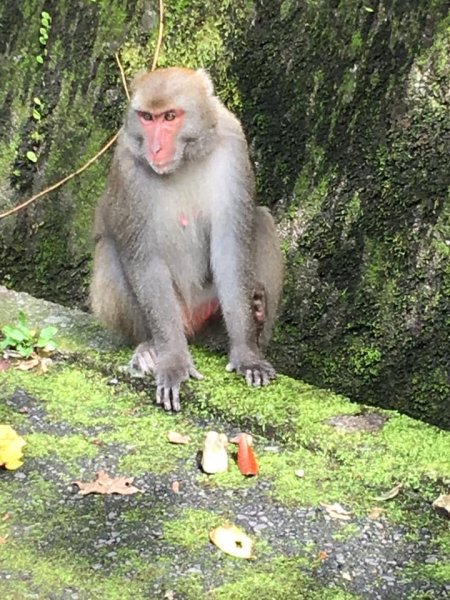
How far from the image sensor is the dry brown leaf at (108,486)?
3.35 meters

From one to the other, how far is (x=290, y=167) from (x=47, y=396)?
1.70 metres

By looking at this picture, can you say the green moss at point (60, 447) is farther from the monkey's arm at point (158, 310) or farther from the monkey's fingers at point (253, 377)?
the monkey's fingers at point (253, 377)

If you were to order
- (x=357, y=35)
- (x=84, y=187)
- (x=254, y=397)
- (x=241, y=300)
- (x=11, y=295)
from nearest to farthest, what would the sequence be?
(x=254, y=397)
(x=241, y=300)
(x=357, y=35)
(x=11, y=295)
(x=84, y=187)

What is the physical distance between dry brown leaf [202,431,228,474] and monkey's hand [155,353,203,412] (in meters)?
0.38

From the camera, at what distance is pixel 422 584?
2914mm

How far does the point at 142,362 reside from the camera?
421cm

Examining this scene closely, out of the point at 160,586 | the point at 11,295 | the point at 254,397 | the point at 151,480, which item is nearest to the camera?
the point at 160,586

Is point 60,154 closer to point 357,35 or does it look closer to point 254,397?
point 357,35

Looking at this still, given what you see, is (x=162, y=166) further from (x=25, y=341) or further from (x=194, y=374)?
(x=25, y=341)

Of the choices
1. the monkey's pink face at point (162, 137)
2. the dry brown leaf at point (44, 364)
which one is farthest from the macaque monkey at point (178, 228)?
the dry brown leaf at point (44, 364)

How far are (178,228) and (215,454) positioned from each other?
116 centimetres

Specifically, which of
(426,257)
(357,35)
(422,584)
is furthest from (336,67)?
(422,584)

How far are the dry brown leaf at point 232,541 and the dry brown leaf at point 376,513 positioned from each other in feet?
1.35

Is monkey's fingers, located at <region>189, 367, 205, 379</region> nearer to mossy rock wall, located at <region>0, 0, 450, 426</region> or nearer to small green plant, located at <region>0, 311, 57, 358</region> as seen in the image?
small green plant, located at <region>0, 311, 57, 358</region>
